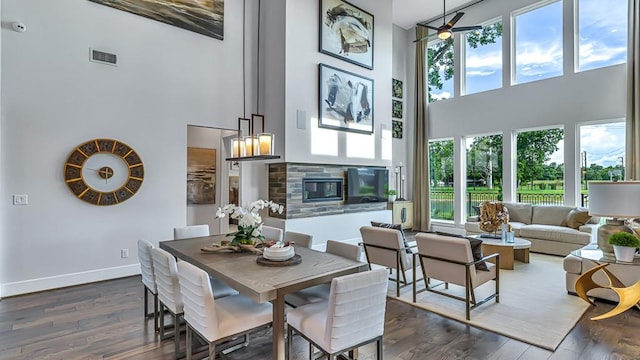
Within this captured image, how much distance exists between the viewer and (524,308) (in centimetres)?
341

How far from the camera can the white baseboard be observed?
3.90 m

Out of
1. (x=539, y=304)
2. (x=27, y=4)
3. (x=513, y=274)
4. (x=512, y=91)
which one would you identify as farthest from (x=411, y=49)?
(x=27, y=4)

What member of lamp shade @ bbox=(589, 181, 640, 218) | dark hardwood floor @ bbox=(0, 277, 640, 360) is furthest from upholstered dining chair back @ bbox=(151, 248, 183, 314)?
lamp shade @ bbox=(589, 181, 640, 218)

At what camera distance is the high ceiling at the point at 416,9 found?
7680mm

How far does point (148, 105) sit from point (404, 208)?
6163 mm

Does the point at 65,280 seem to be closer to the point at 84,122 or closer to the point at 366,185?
the point at 84,122

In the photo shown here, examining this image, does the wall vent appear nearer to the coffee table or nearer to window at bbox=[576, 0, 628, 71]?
the coffee table

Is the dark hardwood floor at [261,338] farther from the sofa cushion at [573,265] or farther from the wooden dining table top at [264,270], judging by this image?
the wooden dining table top at [264,270]

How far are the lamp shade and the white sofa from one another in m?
3.74

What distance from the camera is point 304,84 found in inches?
239

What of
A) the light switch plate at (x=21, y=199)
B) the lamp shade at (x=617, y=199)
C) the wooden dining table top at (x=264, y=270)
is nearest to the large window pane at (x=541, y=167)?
the lamp shade at (x=617, y=199)

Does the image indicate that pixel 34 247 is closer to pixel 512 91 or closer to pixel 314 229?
pixel 314 229

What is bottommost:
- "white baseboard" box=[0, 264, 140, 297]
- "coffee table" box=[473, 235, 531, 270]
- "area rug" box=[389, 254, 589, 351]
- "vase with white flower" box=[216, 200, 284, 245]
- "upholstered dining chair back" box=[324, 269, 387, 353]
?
"area rug" box=[389, 254, 589, 351]

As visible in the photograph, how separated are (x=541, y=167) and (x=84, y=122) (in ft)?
27.0
